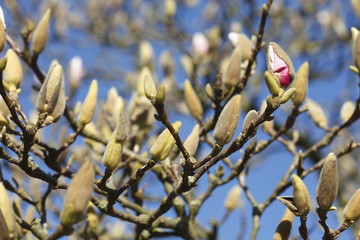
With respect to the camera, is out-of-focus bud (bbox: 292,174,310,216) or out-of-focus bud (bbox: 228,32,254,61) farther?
out-of-focus bud (bbox: 228,32,254,61)

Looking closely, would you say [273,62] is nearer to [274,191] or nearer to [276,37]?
[274,191]

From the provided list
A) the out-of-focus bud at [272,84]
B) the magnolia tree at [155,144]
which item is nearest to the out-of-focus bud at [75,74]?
the magnolia tree at [155,144]

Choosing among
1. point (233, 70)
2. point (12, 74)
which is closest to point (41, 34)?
point (12, 74)

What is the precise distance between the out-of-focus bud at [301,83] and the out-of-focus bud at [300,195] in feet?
1.54

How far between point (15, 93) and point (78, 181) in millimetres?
550

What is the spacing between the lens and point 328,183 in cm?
99

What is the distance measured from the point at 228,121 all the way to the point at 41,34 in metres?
0.65

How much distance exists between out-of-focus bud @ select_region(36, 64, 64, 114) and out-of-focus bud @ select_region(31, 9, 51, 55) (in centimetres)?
37

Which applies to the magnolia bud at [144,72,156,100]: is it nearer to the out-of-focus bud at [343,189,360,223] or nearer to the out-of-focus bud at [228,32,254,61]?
the out-of-focus bud at [343,189,360,223]

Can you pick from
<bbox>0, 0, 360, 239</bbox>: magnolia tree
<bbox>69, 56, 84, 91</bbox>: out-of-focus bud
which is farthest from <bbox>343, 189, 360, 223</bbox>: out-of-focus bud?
<bbox>69, 56, 84, 91</bbox>: out-of-focus bud

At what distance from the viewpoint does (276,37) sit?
392 cm

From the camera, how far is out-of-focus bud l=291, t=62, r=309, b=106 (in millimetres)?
1391

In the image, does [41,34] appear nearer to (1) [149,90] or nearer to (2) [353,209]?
(1) [149,90]

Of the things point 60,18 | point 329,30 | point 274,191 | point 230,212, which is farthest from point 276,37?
point 274,191
